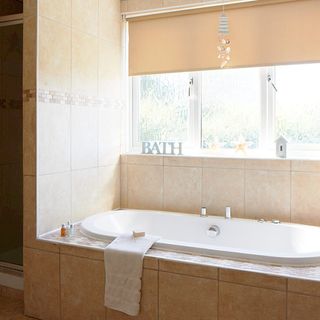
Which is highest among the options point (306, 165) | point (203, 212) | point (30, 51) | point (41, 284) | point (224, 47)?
point (224, 47)

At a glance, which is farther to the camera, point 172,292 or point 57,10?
point 57,10

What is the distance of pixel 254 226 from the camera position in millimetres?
2676

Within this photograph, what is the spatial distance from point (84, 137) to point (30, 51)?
0.75 m

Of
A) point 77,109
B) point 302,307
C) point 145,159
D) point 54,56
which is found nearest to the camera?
point 302,307

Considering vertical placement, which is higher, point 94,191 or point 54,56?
point 54,56

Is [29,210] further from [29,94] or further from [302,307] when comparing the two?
[302,307]

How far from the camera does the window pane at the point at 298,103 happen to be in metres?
2.77

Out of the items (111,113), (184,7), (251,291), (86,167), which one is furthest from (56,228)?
(184,7)

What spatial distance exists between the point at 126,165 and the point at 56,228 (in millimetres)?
956

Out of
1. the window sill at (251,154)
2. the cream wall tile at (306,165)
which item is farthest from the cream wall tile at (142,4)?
the cream wall tile at (306,165)

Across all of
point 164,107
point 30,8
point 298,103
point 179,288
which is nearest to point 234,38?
point 298,103

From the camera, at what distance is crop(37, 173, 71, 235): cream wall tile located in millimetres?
2422

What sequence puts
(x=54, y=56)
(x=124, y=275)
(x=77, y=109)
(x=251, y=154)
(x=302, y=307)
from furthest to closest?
(x=251, y=154)
(x=77, y=109)
(x=54, y=56)
(x=124, y=275)
(x=302, y=307)

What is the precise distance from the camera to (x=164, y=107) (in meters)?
3.31
